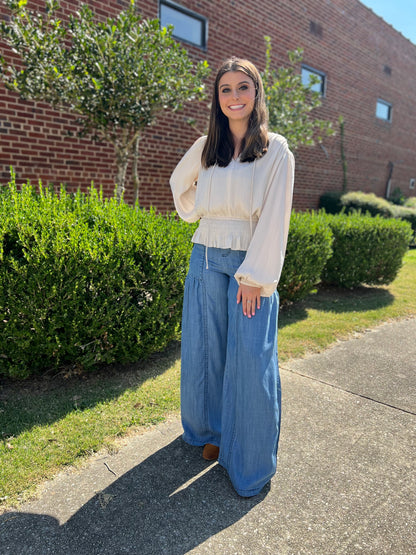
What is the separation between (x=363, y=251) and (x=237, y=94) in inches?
187

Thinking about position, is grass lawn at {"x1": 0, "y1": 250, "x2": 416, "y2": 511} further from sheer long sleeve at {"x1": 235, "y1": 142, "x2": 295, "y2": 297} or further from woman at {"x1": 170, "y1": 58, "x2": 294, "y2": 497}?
sheer long sleeve at {"x1": 235, "y1": 142, "x2": 295, "y2": 297}

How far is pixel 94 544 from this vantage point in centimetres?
185

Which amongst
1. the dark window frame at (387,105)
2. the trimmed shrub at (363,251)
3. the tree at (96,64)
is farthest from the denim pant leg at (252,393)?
the dark window frame at (387,105)

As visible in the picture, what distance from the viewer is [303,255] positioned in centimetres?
523

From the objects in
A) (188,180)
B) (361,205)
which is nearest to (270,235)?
(188,180)

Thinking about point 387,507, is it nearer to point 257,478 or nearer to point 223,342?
point 257,478

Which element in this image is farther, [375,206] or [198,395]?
[375,206]

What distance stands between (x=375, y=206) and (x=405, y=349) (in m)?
8.11

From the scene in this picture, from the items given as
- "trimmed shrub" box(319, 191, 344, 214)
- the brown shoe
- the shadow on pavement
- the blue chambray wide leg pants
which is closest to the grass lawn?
the shadow on pavement

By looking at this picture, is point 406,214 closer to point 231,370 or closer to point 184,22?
point 184,22

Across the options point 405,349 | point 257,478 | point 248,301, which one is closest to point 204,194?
point 248,301

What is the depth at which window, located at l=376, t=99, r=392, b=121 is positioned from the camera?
14.8 m

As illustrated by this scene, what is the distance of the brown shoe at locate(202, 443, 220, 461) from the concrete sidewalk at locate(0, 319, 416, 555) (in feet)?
0.14

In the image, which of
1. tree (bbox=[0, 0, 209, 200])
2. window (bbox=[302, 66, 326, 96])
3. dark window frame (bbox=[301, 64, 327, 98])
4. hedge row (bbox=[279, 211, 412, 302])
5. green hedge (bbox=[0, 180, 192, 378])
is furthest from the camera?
dark window frame (bbox=[301, 64, 327, 98])
